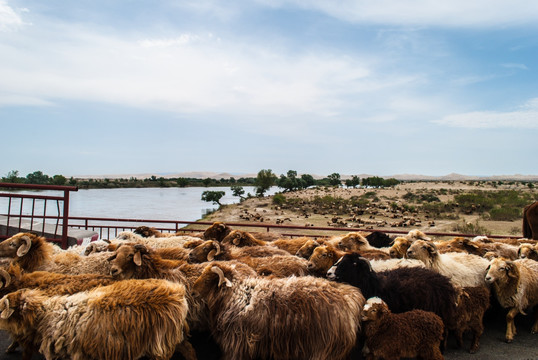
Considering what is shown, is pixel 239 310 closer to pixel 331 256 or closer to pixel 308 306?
pixel 308 306

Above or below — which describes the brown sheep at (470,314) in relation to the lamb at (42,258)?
below

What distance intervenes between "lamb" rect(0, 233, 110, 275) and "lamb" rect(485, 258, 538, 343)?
19.5 ft

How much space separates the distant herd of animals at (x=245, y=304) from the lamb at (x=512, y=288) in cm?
2

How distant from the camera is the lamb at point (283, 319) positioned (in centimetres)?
405

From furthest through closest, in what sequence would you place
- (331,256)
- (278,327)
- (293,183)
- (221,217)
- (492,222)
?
(293,183), (221,217), (492,222), (331,256), (278,327)

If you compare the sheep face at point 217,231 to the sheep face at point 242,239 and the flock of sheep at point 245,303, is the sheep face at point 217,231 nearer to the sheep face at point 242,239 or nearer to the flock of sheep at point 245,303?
the sheep face at point 242,239

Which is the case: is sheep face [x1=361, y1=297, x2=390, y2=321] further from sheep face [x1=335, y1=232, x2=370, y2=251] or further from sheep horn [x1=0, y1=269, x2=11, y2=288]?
sheep horn [x1=0, y1=269, x2=11, y2=288]

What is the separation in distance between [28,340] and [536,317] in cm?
713

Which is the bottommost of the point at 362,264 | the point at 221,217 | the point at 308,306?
the point at 221,217

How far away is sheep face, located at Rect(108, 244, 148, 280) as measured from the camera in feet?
15.6

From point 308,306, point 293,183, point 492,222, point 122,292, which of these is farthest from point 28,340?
point 293,183

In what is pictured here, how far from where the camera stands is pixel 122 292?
3832 millimetres

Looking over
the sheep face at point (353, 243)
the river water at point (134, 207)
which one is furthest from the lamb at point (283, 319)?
the river water at point (134, 207)

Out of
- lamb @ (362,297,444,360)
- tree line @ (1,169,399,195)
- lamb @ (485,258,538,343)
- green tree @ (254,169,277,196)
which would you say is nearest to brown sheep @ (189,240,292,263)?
lamb @ (362,297,444,360)
